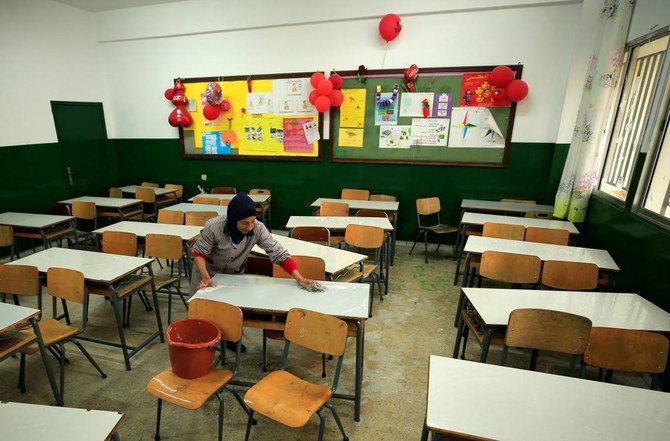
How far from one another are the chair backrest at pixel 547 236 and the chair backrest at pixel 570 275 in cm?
88

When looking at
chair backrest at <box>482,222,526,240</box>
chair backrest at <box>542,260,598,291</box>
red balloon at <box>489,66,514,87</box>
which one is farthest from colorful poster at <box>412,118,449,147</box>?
chair backrest at <box>542,260,598,291</box>

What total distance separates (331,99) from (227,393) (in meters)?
4.04

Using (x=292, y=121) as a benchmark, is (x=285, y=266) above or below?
below

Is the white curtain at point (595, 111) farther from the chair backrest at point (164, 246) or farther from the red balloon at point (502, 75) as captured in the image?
the chair backrest at point (164, 246)

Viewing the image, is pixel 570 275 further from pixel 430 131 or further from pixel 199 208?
pixel 199 208

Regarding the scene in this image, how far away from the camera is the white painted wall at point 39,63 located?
4.64 m

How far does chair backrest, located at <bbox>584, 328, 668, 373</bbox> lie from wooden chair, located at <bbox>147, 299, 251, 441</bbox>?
1.96 metres

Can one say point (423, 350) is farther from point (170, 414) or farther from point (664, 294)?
point (170, 414)

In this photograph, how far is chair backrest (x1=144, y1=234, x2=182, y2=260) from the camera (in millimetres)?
3199

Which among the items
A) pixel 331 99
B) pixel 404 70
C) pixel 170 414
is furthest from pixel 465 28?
pixel 170 414

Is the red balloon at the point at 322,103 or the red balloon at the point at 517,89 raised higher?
the red balloon at the point at 517,89

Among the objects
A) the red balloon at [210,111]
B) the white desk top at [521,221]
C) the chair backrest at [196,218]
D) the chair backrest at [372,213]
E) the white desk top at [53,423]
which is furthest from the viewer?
the red balloon at [210,111]

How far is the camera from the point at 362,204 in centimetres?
478

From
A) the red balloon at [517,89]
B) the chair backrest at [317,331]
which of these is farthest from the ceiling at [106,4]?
the chair backrest at [317,331]
